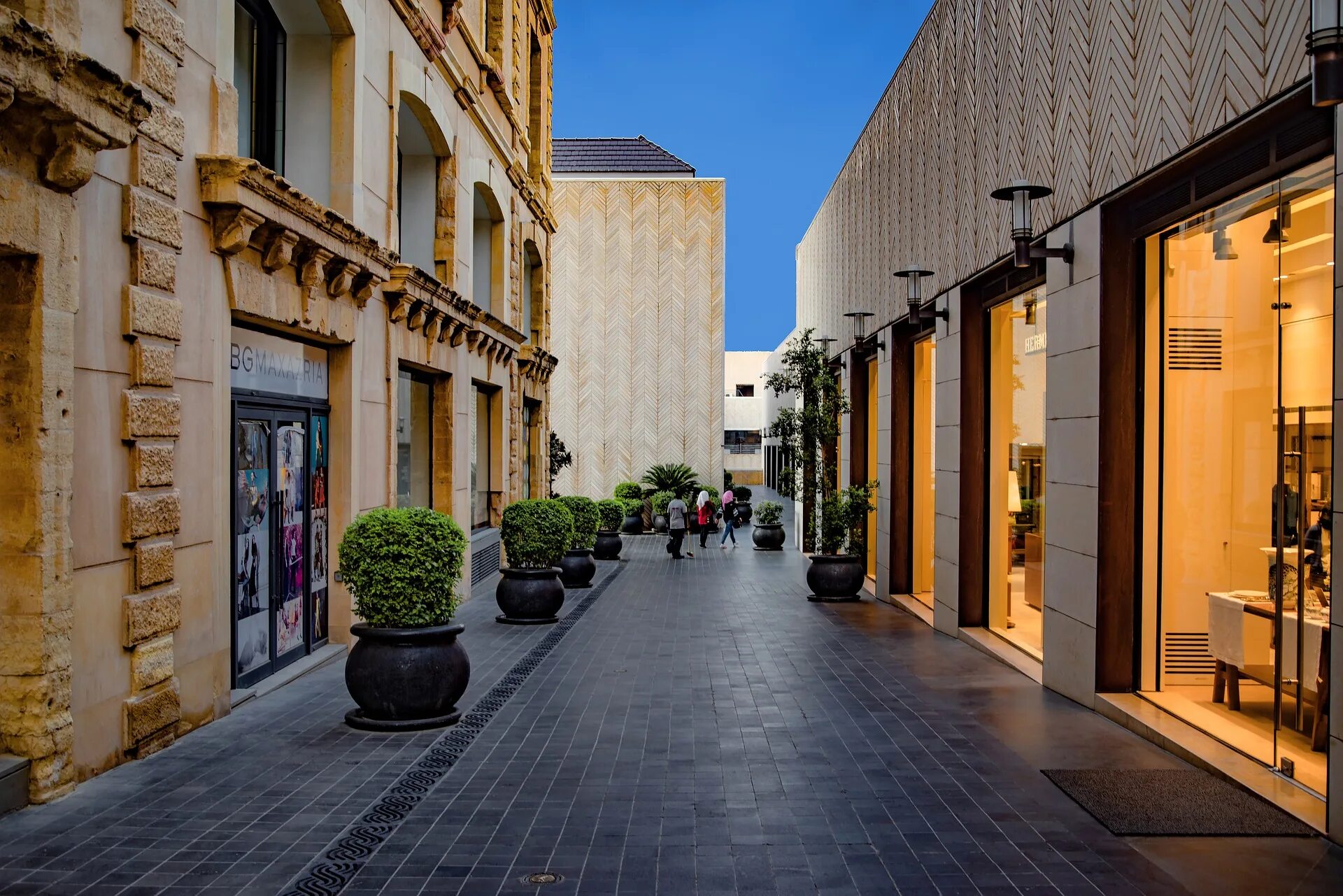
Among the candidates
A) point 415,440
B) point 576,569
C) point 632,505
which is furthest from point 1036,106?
point 632,505

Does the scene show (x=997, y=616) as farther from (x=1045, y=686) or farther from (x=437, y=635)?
(x=437, y=635)

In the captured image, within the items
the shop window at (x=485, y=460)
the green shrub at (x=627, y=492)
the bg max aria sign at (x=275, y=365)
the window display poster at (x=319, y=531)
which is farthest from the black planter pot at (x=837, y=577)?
the green shrub at (x=627, y=492)

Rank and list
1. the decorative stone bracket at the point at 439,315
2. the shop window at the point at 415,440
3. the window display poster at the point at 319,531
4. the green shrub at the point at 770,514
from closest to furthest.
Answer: the window display poster at the point at 319,531 < the decorative stone bracket at the point at 439,315 < the shop window at the point at 415,440 < the green shrub at the point at 770,514

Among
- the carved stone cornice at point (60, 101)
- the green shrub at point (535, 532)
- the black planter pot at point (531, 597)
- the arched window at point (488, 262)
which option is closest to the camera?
the carved stone cornice at point (60, 101)

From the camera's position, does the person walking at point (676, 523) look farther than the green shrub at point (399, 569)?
Yes

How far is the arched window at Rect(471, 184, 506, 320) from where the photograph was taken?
1944 centimetres

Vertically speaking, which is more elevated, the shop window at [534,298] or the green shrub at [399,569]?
the shop window at [534,298]

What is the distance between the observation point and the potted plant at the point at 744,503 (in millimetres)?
35938

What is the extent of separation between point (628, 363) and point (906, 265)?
1968 cm

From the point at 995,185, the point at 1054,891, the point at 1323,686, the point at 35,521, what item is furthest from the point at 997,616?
the point at 35,521

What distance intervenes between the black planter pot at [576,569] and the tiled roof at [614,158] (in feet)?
71.1

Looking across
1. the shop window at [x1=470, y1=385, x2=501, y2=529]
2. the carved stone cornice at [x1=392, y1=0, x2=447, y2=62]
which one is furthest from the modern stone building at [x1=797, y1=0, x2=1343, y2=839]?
the shop window at [x1=470, y1=385, x2=501, y2=529]

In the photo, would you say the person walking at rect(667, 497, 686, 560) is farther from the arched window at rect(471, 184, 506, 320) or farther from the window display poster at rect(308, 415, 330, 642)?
the window display poster at rect(308, 415, 330, 642)

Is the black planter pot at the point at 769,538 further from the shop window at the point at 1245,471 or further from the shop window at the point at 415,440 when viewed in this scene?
the shop window at the point at 1245,471
